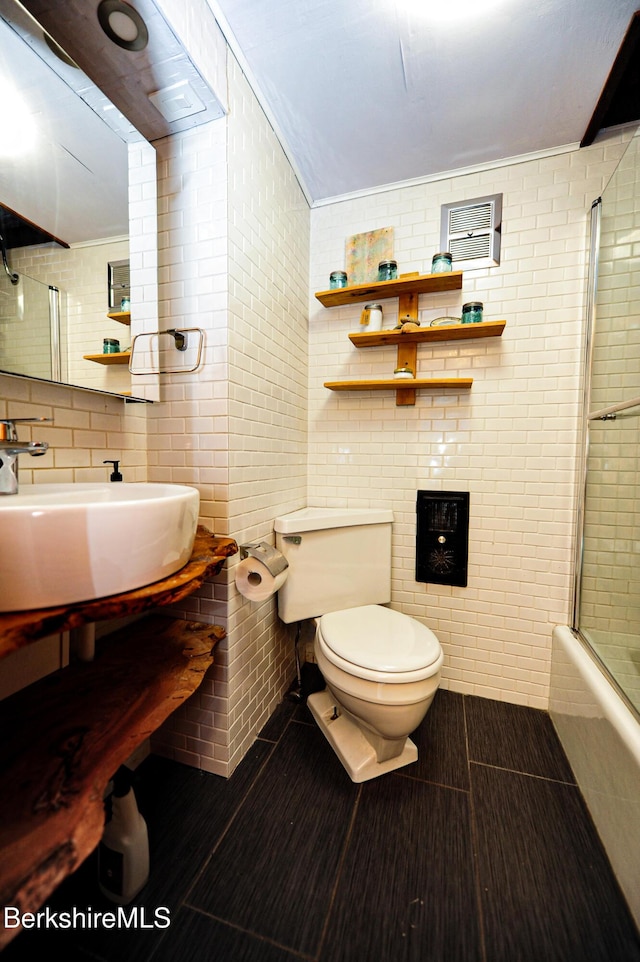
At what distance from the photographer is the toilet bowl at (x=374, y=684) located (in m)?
1.13

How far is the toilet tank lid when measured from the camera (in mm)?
1490

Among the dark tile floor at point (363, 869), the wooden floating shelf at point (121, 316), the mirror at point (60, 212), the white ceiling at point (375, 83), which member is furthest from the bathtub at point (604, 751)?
the white ceiling at point (375, 83)

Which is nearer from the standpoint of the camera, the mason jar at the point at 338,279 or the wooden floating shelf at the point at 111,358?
the wooden floating shelf at the point at 111,358

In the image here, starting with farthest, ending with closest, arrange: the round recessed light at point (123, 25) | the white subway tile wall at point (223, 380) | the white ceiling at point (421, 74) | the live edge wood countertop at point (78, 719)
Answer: the white subway tile wall at point (223, 380) < the white ceiling at point (421, 74) < the round recessed light at point (123, 25) < the live edge wood countertop at point (78, 719)

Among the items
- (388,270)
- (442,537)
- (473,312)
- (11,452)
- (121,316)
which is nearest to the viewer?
(11,452)

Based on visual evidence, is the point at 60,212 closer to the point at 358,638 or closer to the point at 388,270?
the point at 388,270

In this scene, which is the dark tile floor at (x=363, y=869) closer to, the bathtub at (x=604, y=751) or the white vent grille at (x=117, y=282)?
the bathtub at (x=604, y=751)

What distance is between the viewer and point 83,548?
60 centimetres

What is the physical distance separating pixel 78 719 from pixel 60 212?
51.4 inches

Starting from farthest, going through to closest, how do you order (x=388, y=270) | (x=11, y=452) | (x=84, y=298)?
(x=388, y=270)
(x=84, y=298)
(x=11, y=452)

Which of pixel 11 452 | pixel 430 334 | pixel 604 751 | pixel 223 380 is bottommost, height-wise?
pixel 604 751

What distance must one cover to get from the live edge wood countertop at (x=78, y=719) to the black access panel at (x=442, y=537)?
1.02 metres

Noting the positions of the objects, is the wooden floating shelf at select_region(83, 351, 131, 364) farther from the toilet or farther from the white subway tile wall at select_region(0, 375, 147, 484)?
the toilet

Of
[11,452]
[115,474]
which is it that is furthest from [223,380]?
[11,452]
